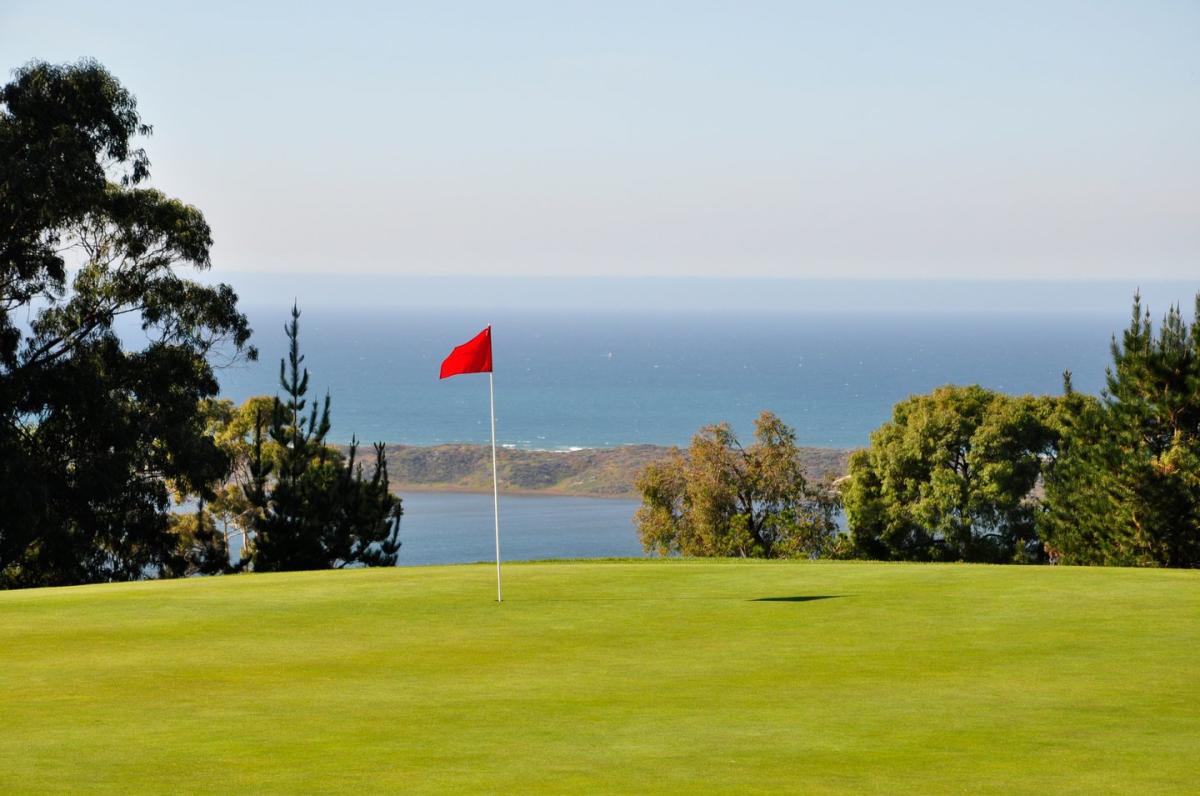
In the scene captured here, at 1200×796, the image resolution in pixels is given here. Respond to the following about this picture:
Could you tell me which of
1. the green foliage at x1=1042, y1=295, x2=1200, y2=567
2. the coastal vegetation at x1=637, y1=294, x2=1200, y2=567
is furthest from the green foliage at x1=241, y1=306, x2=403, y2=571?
the green foliage at x1=1042, y1=295, x2=1200, y2=567

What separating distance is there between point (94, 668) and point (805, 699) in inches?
273

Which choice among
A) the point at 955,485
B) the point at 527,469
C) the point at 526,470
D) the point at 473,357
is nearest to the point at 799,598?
the point at 473,357

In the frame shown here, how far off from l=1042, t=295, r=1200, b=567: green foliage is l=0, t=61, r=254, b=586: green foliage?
1021 inches

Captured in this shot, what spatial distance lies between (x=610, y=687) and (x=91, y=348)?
3249 centimetres

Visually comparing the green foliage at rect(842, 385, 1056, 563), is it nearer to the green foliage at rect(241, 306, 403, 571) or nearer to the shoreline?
the green foliage at rect(241, 306, 403, 571)

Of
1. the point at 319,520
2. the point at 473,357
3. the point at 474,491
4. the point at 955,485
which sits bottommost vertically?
the point at 474,491

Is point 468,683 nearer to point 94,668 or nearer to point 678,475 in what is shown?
point 94,668

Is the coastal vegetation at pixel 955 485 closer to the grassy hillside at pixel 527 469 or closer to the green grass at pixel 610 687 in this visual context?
the green grass at pixel 610 687

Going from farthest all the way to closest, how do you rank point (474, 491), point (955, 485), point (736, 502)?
1. point (474, 491)
2. point (736, 502)
3. point (955, 485)

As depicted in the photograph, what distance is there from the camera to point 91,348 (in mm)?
Answer: 40438

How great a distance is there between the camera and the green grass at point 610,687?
905cm

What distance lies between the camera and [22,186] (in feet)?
117

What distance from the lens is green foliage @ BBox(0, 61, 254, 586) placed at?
37188 mm

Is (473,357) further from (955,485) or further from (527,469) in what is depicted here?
(527,469)
